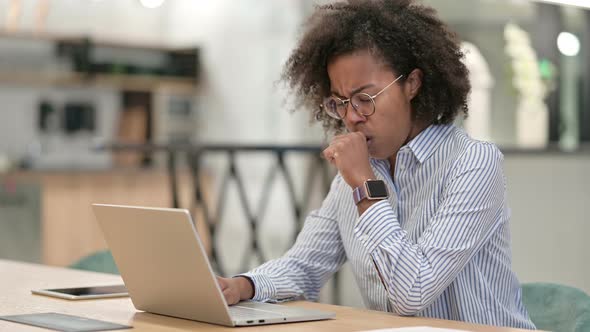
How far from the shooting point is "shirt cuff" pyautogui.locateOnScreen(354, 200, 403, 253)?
1834mm

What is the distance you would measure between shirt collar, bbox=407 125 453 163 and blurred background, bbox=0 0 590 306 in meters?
2.78

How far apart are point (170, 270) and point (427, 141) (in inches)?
25.6

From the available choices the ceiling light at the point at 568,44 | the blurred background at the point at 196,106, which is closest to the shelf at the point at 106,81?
the blurred background at the point at 196,106

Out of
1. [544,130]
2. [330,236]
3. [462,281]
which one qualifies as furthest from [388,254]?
[544,130]

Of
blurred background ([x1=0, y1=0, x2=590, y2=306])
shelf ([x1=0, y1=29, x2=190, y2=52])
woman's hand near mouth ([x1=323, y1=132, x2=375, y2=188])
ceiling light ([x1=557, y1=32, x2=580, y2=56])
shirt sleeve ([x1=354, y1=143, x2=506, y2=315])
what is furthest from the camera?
shelf ([x1=0, y1=29, x2=190, y2=52])

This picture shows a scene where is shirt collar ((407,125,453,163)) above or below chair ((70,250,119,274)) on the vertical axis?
above

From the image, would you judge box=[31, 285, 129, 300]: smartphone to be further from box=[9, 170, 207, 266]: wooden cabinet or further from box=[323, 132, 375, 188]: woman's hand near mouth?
box=[9, 170, 207, 266]: wooden cabinet

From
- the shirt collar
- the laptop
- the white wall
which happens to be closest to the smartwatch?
the shirt collar

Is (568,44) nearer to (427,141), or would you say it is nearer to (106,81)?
(427,141)

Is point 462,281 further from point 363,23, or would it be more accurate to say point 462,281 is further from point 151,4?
point 151,4

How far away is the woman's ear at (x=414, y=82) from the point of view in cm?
208

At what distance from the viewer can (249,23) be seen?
816cm

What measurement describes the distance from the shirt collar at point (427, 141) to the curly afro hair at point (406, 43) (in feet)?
0.18

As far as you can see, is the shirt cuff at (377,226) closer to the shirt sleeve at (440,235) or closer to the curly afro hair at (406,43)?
the shirt sleeve at (440,235)
